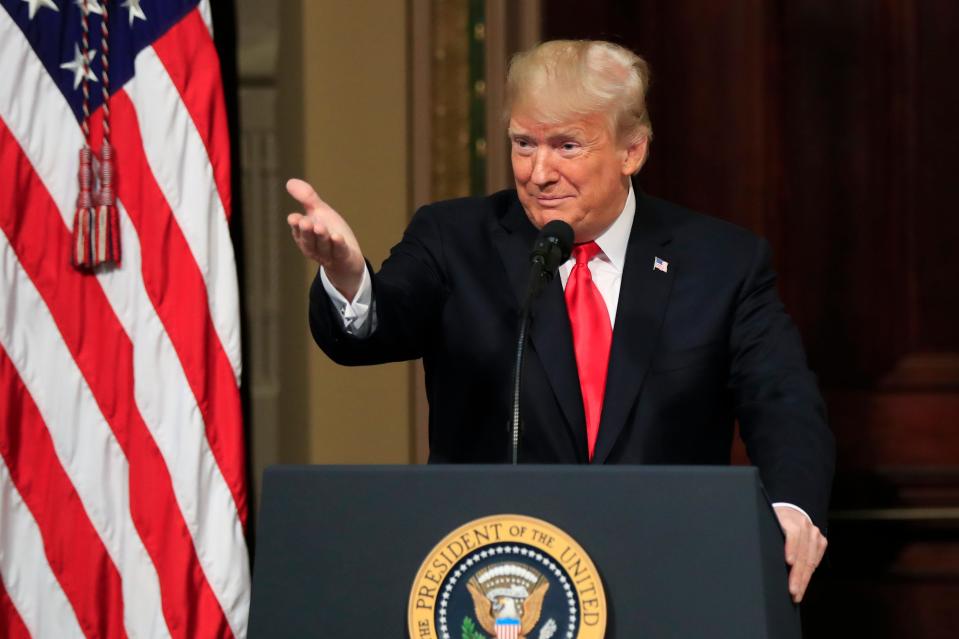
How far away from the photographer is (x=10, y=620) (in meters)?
3.21

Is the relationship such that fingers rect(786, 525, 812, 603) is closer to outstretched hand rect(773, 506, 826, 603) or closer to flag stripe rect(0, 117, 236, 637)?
outstretched hand rect(773, 506, 826, 603)

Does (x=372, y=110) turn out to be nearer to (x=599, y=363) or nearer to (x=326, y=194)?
(x=326, y=194)

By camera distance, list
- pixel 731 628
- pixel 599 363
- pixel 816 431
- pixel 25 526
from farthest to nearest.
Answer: pixel 25 526
pixel 599 363
pixel 816 431
pixel 731 628

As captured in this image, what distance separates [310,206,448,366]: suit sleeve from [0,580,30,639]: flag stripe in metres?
1.29

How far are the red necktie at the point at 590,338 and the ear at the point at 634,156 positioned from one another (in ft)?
0.67

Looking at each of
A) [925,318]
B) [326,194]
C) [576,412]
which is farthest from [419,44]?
[576,412]

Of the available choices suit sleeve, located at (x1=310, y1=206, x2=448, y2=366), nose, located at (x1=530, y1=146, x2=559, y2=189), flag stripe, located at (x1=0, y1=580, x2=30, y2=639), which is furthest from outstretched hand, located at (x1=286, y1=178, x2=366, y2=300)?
flag stripe, located at (x1=0, y1=580, x2=30, y2=639)

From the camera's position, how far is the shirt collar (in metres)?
2.47

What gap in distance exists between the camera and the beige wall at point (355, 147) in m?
3.71

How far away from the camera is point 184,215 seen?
10.7 feet

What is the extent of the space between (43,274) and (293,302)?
0.72 meters

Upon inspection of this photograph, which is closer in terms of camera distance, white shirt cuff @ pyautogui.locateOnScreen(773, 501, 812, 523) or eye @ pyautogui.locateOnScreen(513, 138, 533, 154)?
white shirt cuff @ pyautogui.locateOnScreen(773, 501, 812, 523)

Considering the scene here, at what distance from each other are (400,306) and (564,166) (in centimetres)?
34

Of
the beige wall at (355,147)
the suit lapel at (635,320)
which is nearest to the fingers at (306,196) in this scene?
the suit lapel at (635,320)
